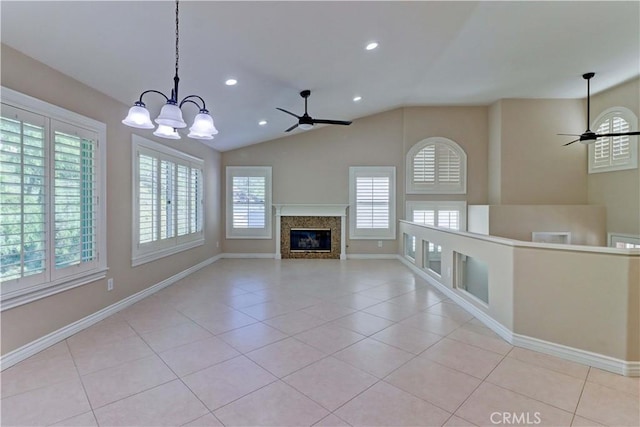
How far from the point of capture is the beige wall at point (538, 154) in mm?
6961

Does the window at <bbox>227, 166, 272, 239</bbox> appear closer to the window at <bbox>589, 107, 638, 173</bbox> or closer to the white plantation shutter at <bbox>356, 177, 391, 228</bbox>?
the white plantation shutter at <bbox>356, 177, 391, 228</bbox>

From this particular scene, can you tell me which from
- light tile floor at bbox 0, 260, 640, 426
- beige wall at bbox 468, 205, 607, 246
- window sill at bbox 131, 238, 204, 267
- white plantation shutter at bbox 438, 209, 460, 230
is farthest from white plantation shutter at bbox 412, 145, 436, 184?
window sill at bbox 131, 238, 204, 267

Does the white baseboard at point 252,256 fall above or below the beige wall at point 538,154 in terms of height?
below

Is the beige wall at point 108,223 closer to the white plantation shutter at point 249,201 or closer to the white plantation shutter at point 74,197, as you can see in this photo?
the white plantation shutter at point 74,197

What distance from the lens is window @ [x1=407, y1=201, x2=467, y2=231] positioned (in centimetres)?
749

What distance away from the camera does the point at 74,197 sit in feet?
10.3

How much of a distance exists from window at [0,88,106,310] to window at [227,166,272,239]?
4032 millimetres

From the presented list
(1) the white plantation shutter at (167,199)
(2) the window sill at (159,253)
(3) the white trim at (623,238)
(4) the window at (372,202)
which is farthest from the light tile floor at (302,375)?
(3) the white trim at (623,238)

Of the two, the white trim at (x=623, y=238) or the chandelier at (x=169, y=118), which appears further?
the white trim at (x=623, y=238)

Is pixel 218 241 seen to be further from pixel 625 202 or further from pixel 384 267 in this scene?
pixel 625 202
